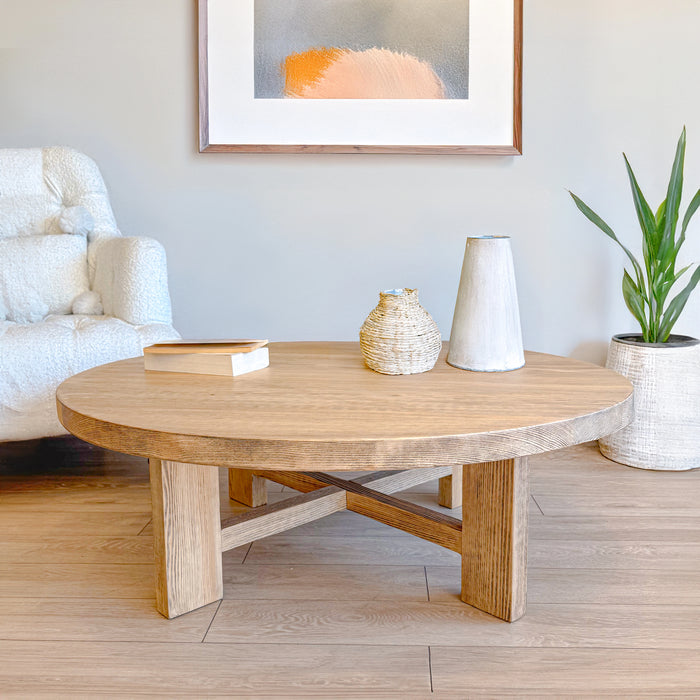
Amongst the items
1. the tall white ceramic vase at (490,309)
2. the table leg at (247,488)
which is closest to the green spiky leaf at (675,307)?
the tall white ceramic vase at (490,309)

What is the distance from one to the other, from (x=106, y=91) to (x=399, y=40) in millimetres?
910

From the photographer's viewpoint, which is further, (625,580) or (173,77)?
(173,77)

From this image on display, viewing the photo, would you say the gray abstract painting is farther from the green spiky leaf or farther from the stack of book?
the stack of book

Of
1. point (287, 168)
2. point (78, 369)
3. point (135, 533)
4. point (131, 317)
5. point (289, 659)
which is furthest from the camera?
point (287, 168)

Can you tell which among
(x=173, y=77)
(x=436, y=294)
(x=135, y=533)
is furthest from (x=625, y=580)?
(x=173, y=77)

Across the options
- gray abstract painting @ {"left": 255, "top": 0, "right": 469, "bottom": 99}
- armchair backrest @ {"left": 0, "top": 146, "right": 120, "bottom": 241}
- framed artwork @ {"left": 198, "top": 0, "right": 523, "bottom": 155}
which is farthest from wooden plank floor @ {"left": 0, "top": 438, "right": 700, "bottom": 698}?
gray abstract painting @ {"left": 255, "top": 0, "right": 469, "bottom": 99}

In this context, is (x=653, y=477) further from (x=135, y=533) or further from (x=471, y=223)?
(x=135, y=533)

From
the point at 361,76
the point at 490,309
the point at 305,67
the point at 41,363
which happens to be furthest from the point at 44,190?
the point at 490,309

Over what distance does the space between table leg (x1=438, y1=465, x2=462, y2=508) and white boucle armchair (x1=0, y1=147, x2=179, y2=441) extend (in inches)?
30.3

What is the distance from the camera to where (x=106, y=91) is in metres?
2.43

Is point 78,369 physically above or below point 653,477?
above

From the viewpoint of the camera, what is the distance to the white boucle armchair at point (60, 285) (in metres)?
1.85

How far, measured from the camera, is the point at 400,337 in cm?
136

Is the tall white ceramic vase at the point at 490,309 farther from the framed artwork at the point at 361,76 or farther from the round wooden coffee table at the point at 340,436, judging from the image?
the framed artwork at the point at 361,76
